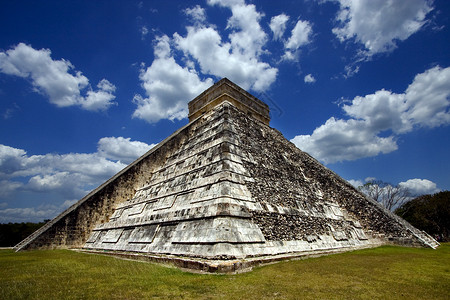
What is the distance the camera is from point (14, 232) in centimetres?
2628

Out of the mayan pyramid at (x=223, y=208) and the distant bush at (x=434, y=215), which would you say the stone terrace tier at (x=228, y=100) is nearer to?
the mayan pyramid at (x=223, y=208)

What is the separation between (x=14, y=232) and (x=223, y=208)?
31.8m

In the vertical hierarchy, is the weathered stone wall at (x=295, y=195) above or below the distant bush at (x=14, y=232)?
above

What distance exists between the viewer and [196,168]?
8.48m

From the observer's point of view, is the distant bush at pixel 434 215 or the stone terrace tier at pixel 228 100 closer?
the stone terrace tier at pixel 228 100

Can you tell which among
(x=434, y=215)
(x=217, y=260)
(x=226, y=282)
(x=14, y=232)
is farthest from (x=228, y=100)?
(x=14, y=232)

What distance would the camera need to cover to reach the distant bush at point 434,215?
24.3 metres

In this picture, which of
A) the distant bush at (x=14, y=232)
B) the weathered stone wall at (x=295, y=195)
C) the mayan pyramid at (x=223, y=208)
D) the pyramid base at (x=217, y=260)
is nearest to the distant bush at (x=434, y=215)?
the weathered stone wall at (x=295, y=195)

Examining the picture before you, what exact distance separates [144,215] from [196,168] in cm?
243

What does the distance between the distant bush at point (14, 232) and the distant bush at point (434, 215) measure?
42445 mm

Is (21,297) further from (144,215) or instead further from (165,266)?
(144,215)

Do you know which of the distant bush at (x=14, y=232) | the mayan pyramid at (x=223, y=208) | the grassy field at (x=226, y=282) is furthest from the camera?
the distant bush at (x=14, y=232)

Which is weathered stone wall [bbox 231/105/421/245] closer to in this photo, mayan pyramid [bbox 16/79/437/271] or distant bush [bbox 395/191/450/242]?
mayan pyramid [bbox 16/79/437/271]

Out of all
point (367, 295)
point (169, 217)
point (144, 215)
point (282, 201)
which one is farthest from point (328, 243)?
point (144, 215)
